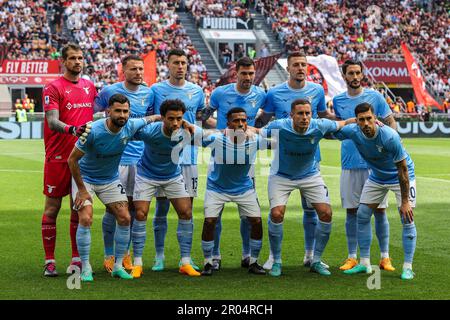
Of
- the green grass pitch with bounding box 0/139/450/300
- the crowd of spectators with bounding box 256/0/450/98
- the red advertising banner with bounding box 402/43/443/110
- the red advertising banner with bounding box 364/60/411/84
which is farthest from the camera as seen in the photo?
the crowd of spectators with bounding box 256/0/450/98

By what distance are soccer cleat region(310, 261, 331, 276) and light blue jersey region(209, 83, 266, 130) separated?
5.82 feet

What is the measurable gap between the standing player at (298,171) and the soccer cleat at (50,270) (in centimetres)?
228

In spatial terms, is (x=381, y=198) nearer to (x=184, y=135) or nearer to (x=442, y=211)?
(x=184, y=135)

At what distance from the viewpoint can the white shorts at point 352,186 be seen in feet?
33.1

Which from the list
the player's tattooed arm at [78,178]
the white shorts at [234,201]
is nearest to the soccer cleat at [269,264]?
the white shorts at [234,201]

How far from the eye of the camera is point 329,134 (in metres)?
9.46

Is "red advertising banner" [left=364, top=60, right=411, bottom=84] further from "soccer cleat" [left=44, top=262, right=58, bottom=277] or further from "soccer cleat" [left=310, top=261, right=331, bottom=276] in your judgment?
"soccer cleat" [left=44, top=262, right=58, bottom=277]

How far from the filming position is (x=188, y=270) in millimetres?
9367

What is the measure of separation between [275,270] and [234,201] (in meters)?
0.88

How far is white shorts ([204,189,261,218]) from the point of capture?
955 centimetres

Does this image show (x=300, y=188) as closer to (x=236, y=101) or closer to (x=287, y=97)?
(x=287, y=97)

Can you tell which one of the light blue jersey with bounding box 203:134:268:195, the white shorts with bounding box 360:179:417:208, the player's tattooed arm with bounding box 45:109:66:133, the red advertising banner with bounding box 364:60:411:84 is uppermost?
the red advertising banner with bounding box 364:60:411:84

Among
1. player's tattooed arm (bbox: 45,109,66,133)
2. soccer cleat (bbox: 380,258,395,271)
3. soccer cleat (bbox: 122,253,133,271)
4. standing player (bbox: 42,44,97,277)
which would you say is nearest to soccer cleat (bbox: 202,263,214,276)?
soccer cleat (bbox: 122,253,133,271)
